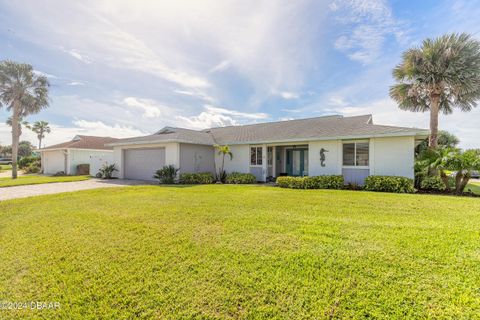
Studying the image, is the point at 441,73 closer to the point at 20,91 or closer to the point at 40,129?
the point at 20,91

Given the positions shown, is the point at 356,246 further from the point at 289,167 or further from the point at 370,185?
the point at 289,167

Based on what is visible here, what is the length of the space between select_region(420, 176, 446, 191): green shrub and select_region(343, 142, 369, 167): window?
272 centimetres

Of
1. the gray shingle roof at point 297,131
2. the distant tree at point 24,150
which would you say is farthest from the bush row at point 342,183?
the distant tree at point 24,150

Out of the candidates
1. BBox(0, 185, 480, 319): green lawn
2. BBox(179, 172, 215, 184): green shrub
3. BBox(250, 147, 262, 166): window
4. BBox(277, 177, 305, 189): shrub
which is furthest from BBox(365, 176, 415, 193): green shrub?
BBox(179, 172, 215, 184): green shrub

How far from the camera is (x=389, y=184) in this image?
10602mm

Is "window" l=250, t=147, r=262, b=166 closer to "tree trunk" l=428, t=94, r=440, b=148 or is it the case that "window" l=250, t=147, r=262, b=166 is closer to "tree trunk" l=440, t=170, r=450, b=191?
"tree trunk" l=440, t=170, r=450, b=191

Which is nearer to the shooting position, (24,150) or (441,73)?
(441,73)

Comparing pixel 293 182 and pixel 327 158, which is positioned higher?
pixel 327 158

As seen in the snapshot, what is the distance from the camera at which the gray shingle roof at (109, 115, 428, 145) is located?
11821 mm

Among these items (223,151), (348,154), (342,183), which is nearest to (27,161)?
(223,151)

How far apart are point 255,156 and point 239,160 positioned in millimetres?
1257

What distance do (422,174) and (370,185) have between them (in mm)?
3094

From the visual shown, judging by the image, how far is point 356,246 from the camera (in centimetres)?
401

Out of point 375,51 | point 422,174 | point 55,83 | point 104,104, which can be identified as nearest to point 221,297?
point 422,174
